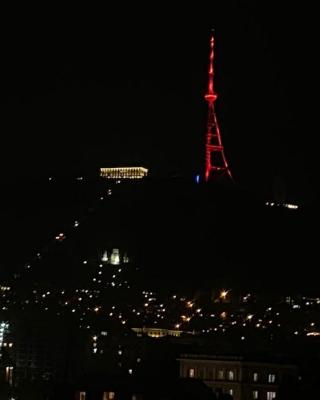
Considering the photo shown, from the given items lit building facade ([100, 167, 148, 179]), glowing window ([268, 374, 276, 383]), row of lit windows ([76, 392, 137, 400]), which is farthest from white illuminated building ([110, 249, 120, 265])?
row of lit windows ([76, 392, 137, 400])

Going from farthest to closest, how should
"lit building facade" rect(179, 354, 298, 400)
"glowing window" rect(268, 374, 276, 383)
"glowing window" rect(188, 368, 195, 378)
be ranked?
1. "glowing window" rect(188, 368, 195, 378)
2. "glowing window" rect(268, 374, 276, 383)
3. "lit building facade" rect(179, 354, 298, 400)

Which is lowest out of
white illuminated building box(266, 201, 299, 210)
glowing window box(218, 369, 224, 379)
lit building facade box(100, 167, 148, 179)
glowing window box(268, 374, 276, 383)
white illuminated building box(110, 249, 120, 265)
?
glowing window box(268, 374, 276, 383)

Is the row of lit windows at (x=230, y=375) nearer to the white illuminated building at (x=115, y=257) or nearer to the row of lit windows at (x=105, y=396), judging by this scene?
the row of lit windows at (x=105, y=396)

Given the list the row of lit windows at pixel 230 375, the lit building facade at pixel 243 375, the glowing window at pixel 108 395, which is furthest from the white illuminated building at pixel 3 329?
the glowing window at pixel 108 395

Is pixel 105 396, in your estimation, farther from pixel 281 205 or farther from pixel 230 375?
pixel 281 205

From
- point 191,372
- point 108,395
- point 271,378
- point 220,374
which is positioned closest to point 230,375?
point 220,374

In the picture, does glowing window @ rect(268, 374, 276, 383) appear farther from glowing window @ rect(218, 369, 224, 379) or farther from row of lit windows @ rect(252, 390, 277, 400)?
glowing window @ rect(218, 369, 224, 379)
